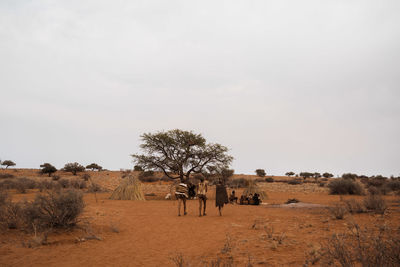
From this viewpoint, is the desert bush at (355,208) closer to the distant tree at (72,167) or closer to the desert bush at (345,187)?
the desert bush at (345,187)

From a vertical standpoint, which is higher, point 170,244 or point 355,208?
point 355,208

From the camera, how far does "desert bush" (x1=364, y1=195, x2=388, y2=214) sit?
11886mm

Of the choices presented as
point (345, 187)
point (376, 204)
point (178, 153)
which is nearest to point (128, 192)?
point (178, 153)

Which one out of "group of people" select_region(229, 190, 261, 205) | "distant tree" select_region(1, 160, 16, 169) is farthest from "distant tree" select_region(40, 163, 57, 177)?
"group of people" select_region(229, 190, 261, 205)

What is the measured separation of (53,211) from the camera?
9328 millimetres

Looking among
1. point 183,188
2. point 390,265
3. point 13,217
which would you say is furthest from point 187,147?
point 390,265

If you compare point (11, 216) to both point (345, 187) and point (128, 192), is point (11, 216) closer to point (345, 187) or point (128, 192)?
point (128, 192)

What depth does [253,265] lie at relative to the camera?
571 centimetres

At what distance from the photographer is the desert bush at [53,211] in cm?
927

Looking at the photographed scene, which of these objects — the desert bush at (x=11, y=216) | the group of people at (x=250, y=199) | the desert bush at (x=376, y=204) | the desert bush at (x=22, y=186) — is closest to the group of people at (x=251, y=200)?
the group of people at (x=250, y=199)

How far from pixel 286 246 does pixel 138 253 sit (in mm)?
4046

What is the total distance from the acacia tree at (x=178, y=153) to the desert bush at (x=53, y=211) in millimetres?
14745

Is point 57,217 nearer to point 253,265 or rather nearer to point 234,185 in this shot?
point 253,265

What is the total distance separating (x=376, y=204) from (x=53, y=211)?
14.0 meters
